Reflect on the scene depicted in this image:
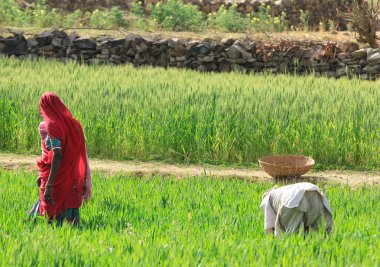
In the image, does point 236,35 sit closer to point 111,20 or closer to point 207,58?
point 207,58

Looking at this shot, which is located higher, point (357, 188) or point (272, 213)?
point (272, 213)

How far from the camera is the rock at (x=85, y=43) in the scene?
1712 cm

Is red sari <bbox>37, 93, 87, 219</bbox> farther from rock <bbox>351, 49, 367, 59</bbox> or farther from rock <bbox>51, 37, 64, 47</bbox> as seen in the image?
rock <bbox>51, 37, 64, 47</bbox>

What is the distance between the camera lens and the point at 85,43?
17.1 metres

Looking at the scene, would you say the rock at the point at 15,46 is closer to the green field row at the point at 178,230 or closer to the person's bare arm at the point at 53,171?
the green field row at the point at 178,230

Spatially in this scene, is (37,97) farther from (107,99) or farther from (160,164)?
(160,164)

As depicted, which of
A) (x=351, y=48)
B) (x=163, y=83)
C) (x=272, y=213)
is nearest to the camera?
(x=272, y=213)

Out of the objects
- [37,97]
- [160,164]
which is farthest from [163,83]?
[160,164]

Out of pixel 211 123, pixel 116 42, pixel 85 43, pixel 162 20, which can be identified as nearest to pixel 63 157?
pixel 211 123

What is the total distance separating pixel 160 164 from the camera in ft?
33.0

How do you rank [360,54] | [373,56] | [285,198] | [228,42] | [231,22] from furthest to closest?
[231,22], [228,42], [360,54], [373,56], [285,198]

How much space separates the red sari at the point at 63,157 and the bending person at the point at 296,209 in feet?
5.22

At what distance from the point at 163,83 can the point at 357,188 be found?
5275 mm

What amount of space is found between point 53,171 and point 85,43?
1113 centimetres
